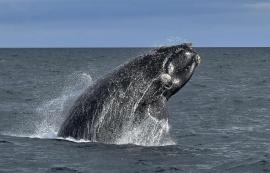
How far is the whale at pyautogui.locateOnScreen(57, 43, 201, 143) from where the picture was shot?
15797 millimetres

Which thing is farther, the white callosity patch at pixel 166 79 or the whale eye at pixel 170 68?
the whale eye at pixel 170 68

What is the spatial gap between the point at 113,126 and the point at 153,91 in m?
1.38

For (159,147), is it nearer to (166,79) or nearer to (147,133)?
(147,133)

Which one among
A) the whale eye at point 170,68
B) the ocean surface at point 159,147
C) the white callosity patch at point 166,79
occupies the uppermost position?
the whale eye at point 170,68

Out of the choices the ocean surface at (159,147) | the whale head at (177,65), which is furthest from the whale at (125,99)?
the ocean surface at (159,147)

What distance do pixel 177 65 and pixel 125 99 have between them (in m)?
1.72

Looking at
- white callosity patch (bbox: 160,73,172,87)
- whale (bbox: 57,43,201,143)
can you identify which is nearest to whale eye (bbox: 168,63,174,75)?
whale (bbox: 57,43,201,143)

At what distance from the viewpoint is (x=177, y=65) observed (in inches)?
644

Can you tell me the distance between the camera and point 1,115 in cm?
2564

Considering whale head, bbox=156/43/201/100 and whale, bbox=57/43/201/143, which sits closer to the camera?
whale, bbox=57/43/201/143

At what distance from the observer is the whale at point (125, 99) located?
15797 mm

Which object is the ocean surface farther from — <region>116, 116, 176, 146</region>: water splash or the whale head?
the whale head

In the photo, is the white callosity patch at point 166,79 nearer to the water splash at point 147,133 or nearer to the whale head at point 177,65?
the whale head at point 177,65

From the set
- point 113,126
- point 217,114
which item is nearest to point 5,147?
point 113,126
